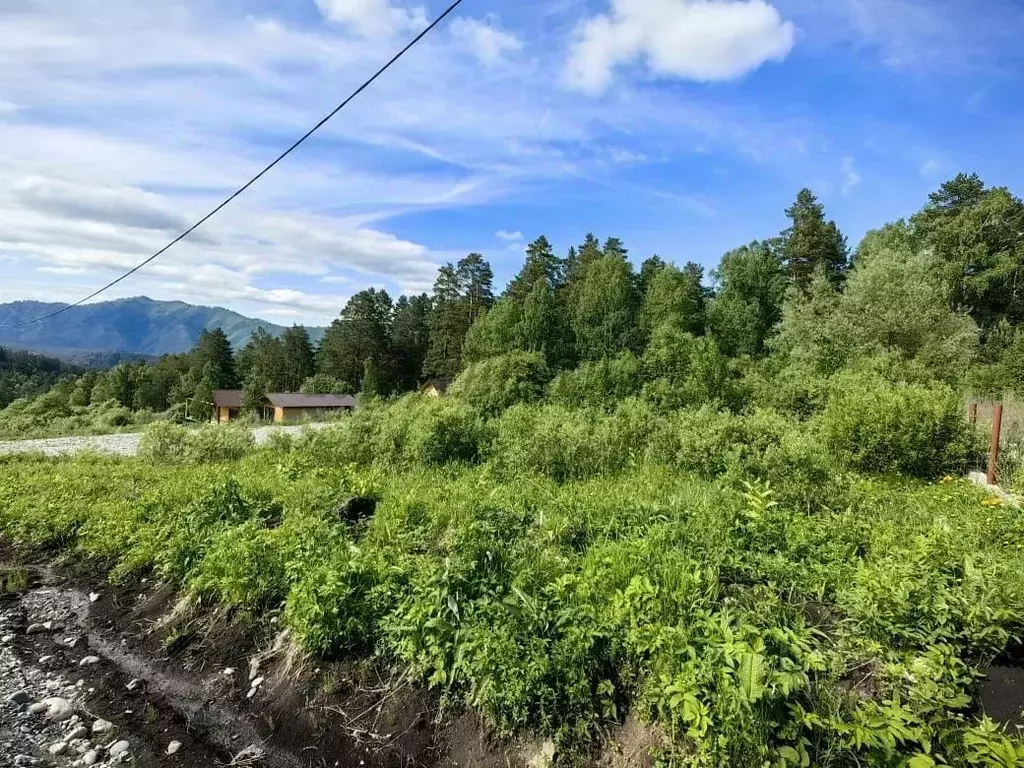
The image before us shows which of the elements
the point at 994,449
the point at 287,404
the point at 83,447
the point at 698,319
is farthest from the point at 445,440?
the point at 287,404

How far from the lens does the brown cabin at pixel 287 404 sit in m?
43.0

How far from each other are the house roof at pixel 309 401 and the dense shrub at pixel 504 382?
27.3m

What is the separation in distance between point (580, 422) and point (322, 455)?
15.4 ft

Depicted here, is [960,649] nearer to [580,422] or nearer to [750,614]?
[750,614]

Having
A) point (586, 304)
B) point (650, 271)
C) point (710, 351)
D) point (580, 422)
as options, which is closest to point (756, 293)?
point (650, 271)

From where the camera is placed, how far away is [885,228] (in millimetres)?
37875

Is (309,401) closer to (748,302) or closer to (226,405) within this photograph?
(226,405)

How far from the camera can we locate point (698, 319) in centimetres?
3578

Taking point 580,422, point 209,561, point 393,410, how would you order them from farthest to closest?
1. point 393,410
2. point 580,422
3. point 209,561

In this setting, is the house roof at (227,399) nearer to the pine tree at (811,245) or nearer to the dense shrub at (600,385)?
the dense shrub at (600,385)

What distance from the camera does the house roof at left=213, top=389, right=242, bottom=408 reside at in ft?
165

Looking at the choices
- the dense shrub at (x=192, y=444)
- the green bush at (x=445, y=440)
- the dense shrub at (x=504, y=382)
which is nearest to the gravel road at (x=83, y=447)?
the dense shrub at (x=192, y=444)

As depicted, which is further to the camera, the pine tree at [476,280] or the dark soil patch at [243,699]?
the pine tree at [476,280]

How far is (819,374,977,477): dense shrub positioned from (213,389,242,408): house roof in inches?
1981
